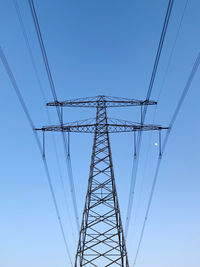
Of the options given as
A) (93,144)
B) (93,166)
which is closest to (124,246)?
(93,166)

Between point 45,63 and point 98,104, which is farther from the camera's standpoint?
point 98,104

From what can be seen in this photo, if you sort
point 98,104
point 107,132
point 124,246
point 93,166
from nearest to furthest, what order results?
point 124,246
point 93,166
point 107,132
point 98,104

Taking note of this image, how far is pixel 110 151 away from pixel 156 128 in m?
3.79

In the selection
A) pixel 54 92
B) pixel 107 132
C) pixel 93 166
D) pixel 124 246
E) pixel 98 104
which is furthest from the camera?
pixel 98 104

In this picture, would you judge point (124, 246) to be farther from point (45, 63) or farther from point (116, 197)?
point (45, 63)

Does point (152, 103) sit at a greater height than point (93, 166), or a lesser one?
greater

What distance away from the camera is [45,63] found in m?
12.0

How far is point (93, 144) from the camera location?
640 inches

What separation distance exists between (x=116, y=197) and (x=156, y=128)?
562cm

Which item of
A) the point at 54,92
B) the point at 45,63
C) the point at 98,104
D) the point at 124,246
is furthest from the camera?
the point at 98,104

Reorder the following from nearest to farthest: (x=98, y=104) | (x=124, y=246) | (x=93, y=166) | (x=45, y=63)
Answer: (x=45, y=63), (x=124, y=246), (x=93, y=166), (x=98, y=104)

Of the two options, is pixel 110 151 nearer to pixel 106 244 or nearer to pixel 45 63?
pixel 106 244

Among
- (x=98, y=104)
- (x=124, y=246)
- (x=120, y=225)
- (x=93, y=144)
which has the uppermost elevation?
(x=98, y=104)

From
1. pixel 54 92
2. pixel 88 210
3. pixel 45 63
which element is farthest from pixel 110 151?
pixel 45 63
